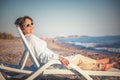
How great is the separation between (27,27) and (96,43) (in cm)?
113

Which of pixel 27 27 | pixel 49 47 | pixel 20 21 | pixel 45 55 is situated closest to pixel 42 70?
pixel 45 55

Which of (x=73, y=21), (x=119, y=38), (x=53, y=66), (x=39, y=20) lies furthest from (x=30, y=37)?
(x=119, y=38)

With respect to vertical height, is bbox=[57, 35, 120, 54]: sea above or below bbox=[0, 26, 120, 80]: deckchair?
above

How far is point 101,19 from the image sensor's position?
3254 mm

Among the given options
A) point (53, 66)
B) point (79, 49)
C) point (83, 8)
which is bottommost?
point (53, 66)

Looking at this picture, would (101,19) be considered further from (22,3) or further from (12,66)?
(12,66)

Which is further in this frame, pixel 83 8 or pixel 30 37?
pixel 83 8

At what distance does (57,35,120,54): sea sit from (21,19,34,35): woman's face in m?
0.47

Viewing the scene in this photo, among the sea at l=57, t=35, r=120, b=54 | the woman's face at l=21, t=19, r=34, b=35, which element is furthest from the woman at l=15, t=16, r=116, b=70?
the sea at l=57, t=35, r=120, b=54

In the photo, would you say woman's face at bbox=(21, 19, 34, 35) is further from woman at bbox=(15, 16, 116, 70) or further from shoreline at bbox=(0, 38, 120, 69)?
shoreline at bbox=(0, 38, 120, 69)

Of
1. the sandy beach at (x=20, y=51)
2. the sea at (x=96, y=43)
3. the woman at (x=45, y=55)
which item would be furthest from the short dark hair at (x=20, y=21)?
the sea at (x=96, y=43)

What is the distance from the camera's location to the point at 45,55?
2.98 m

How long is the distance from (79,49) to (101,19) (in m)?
0.62

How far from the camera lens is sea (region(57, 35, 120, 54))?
315 cm
